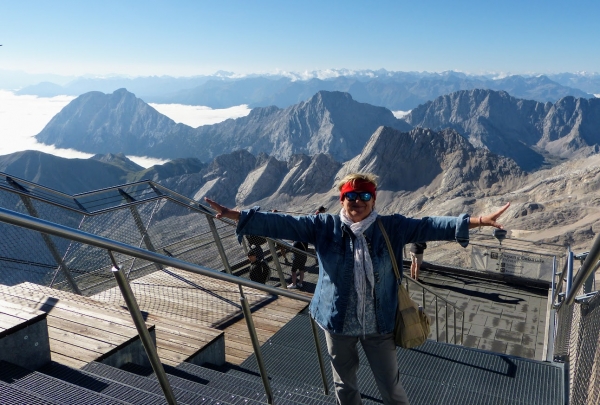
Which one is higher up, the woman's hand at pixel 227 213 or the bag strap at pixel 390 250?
the woman's hand at pixel 227 213

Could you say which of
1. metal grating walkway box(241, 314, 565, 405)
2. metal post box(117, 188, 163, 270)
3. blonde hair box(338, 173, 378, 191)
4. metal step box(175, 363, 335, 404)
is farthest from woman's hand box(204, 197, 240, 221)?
metal post box(117, 188, 163, 270)

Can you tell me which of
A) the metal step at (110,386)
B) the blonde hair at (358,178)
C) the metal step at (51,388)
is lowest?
the metal step at (110,386)

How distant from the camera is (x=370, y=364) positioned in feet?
9.02

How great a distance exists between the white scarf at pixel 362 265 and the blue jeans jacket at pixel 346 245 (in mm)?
29

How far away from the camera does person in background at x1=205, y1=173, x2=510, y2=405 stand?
8.56ft

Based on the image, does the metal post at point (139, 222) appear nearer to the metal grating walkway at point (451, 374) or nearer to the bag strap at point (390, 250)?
the metal grating walkway at point (451, 374)

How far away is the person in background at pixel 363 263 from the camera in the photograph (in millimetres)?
2609

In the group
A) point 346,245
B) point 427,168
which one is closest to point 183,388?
point 346,245

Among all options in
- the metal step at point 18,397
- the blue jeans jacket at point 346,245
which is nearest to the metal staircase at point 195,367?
the metal step at point 18,397

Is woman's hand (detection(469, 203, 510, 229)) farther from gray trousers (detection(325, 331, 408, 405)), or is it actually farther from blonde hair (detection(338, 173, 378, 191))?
gray trousers (detection(325, 331, 408, 405))

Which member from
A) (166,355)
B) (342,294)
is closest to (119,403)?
(342,294)

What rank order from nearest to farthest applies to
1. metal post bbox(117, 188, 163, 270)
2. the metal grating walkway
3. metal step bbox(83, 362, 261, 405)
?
metal step bbox(83, 362, 261, 405) → the metal grating walkway → metal post bbox(117, 188, 163, 270)

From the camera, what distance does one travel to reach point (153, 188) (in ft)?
20.6

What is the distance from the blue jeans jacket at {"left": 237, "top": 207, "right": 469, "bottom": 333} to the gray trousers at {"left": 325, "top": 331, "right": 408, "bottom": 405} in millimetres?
104
